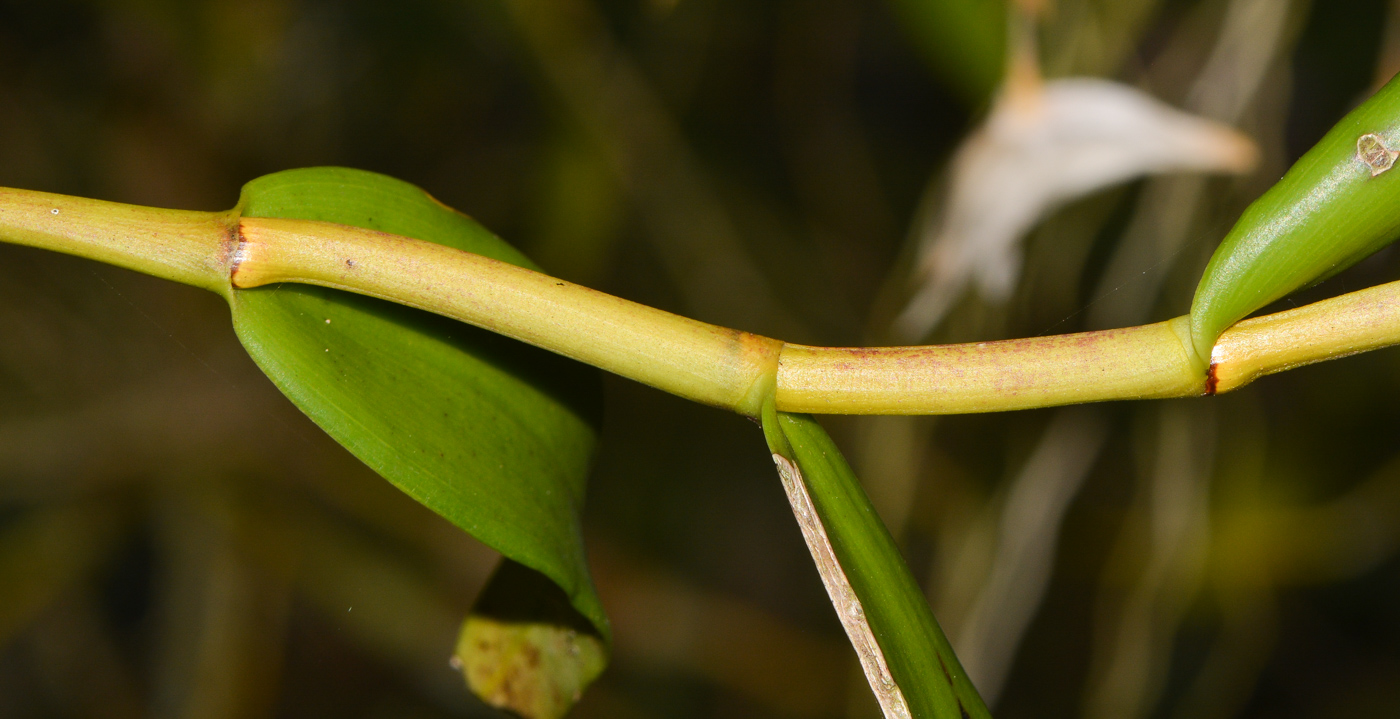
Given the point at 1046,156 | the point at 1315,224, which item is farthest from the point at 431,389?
the point at 1046,156

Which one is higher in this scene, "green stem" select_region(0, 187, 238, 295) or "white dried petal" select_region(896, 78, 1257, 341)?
"white dried petal" select_region(896, 78, 1257, 341)

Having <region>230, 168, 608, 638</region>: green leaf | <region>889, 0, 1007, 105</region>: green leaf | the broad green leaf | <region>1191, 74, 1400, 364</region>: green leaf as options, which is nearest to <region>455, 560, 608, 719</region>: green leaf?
<region>230, 168, 608, 638</region>: green leaf

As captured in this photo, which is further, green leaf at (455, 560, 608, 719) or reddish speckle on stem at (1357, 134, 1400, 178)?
green leaf at (455, 560, 608, 719)

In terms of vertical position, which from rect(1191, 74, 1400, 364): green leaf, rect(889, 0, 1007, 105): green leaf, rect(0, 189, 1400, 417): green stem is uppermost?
rect(889, 0, 1007, 105): green leaf

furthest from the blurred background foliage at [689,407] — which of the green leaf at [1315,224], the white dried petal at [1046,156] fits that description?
the green leaf at [1315,224]

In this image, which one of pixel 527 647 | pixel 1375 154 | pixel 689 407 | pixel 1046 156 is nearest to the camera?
pixel 1375 154

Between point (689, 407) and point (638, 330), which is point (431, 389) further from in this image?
point (689, 407)

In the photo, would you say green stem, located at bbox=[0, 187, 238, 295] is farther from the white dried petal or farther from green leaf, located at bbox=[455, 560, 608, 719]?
the white dried petal

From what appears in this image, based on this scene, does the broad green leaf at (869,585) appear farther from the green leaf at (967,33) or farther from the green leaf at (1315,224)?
the green leaf at (967,33)
